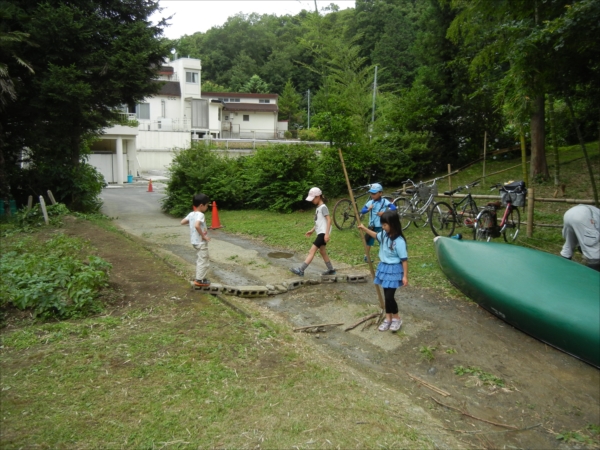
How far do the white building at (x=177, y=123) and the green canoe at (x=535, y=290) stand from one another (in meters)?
26.3

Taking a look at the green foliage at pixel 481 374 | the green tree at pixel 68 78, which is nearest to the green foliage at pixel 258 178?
the green tree at pixel 68 78

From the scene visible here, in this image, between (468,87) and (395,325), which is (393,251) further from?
(468,87)

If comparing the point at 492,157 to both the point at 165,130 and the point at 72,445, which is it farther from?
the point at 165,130

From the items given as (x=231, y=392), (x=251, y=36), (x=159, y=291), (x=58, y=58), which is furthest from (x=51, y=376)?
(x=251, y=36)

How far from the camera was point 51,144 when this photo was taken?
14.8 meters

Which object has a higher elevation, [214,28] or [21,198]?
[214,28]

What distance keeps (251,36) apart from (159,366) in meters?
71.2

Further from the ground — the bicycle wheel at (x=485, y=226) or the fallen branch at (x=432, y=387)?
the bicycle wheel at (x=485, y=226)

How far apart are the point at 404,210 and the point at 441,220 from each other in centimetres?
105

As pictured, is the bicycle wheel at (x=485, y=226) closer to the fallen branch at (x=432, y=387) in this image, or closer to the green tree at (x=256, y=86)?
the fallen branch at (x=432, y=387)

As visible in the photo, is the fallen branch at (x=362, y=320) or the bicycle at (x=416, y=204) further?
the bicycle at (x=416, y=204)

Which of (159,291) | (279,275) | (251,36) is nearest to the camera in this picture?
(159,291)

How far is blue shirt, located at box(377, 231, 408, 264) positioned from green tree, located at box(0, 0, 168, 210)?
36.7ft

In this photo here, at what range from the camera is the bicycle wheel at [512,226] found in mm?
9487
